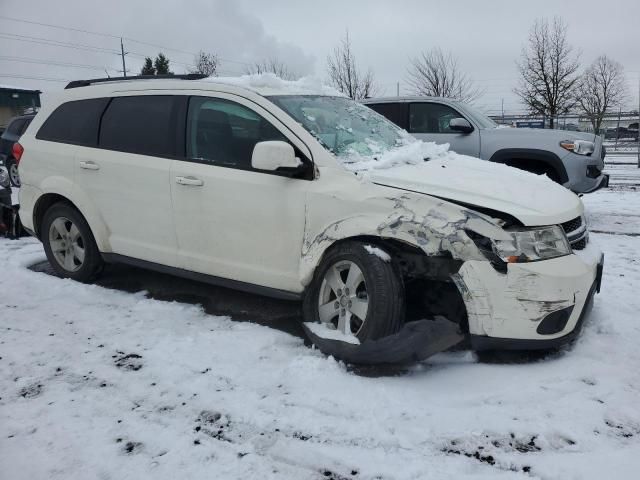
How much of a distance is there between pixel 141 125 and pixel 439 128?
16.3 ft

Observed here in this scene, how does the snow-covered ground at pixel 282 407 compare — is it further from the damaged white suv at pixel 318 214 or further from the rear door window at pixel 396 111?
the rear door window at pixel 396 111

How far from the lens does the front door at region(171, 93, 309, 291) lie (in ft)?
12.1

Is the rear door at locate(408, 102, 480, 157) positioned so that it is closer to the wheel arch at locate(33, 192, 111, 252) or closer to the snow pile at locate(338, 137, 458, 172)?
the snow pile at locate(338, 137, 458, 172)

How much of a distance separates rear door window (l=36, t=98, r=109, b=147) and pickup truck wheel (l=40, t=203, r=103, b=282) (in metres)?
0.60

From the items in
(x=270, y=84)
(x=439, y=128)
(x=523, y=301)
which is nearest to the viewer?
(x=523, y=301)

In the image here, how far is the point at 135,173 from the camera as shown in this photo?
435 centimetres

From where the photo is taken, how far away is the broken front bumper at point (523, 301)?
3.06 meters

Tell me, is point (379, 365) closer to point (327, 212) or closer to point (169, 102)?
point (327, 212)

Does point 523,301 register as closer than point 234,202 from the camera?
Yes

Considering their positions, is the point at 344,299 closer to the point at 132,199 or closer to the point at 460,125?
the point at 132,199

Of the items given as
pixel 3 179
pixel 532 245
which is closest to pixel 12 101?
pixel 3 179

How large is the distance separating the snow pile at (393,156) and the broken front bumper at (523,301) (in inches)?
37.2

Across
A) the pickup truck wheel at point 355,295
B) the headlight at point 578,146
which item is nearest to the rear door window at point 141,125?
the pickup truck wheel at point 355,295

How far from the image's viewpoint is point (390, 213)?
3299 mm
